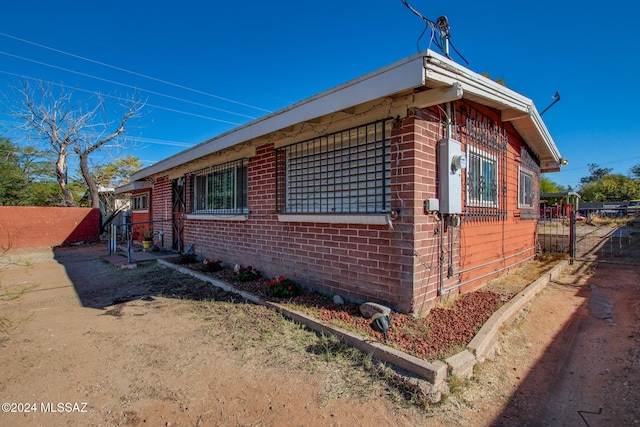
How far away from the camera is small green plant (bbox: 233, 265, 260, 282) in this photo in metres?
5.59

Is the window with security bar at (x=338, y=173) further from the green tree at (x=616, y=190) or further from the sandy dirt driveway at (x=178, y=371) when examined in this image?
the green tree at (x=616, y=190)

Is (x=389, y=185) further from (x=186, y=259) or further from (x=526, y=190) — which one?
(x=186, y=259)

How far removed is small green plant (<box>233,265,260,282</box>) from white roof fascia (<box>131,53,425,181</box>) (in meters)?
2.31

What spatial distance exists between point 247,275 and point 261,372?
9.40 ft

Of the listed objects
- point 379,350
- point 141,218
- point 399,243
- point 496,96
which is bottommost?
point 379,350

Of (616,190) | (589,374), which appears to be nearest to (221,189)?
(589,374)

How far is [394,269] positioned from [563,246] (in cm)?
803

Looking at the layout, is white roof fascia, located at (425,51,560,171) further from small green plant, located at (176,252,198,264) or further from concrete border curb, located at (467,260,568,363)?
small green plant, located at (176,252,198,264)

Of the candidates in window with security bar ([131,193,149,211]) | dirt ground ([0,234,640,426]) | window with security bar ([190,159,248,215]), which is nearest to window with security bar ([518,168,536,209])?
dirt ground ([0,234,640,426])

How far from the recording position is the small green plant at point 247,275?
559 cm

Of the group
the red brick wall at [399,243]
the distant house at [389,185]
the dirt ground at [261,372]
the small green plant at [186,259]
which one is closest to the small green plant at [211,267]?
the distant house at [389,185]

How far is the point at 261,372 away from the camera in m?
2.86

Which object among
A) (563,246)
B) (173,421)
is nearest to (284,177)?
(173,421)

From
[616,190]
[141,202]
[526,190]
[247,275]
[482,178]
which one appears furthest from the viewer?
[616,190]
